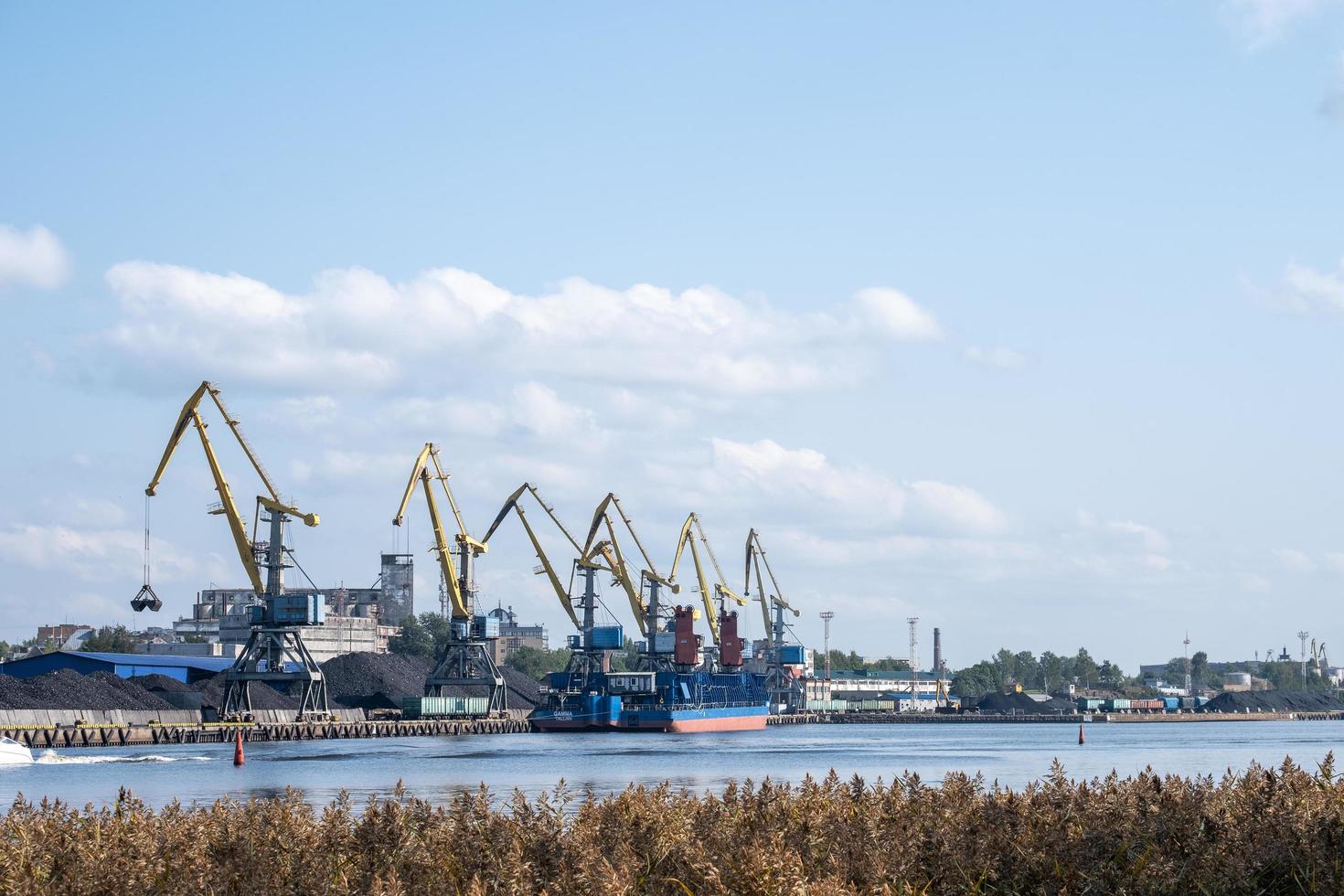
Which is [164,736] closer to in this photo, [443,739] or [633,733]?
[443,739]

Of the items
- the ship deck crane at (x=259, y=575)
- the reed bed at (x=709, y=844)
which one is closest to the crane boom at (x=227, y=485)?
the ship deck crane at (x=259, y=575)

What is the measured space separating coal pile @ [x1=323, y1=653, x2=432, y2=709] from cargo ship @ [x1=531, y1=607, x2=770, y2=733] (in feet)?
50.8

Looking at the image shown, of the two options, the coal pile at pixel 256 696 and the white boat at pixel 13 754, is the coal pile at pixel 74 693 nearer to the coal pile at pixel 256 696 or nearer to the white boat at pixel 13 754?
the coal pile at pixel 256 696

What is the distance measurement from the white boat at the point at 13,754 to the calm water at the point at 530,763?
0.81 metres

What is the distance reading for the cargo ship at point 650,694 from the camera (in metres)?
165

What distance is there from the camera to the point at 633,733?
Result: 165 metres

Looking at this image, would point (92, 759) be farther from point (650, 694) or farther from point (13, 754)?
point (650, 694)

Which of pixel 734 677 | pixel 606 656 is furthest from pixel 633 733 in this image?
pixel 734 677

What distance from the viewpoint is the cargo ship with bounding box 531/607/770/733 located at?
165 m

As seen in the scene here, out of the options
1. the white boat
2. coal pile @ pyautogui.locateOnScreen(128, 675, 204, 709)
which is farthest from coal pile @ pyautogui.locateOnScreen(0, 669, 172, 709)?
the white boat

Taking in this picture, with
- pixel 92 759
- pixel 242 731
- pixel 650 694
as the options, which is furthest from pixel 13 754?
pixel 650 694

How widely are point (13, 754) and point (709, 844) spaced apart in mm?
74475

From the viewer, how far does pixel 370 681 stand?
17325 cm

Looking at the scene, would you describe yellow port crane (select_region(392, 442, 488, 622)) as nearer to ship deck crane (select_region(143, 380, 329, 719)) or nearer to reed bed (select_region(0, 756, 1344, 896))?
ship deck crane (select_region(143, 380, 329, 719))
